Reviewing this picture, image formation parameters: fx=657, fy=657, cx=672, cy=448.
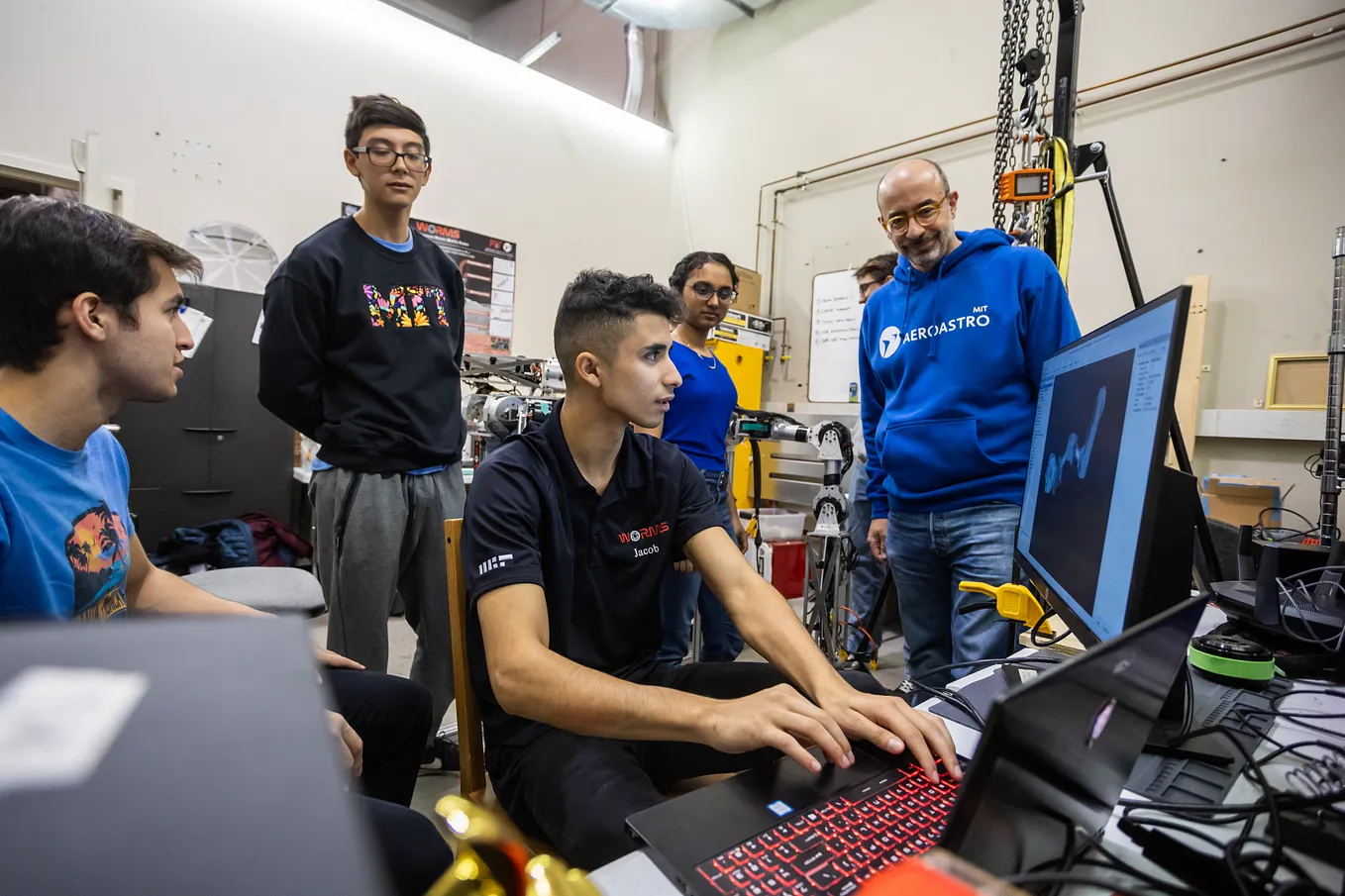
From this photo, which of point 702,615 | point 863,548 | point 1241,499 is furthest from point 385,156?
point 1241,499

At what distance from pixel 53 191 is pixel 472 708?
3.84m

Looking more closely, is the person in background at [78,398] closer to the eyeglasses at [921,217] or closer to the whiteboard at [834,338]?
the eyeglasses at [921,217]

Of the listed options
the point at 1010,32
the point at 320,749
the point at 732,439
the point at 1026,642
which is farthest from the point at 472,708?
the point at 1010,32

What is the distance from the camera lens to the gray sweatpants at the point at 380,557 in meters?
→ 1.62

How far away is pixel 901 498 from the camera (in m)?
1.56

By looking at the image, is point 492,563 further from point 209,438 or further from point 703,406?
point 209,438

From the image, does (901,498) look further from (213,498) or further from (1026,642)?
(213,498)

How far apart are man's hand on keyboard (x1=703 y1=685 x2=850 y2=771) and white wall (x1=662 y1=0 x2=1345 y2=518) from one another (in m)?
3.01

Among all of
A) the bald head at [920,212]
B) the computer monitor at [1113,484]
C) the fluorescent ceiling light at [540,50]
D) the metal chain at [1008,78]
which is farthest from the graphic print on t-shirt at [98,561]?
the fluorescent ceiling light at [540,50]

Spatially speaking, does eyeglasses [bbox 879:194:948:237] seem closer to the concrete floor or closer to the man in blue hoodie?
the man in blue hoodie

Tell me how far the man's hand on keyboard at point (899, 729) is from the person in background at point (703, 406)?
1.38 meters

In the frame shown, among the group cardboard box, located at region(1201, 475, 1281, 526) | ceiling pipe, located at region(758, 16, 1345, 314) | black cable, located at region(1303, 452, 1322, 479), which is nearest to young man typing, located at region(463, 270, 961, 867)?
cardboard box, located at region(1201, 475, 1281, 526)

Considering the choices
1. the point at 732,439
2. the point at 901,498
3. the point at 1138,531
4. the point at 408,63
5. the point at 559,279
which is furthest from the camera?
the point at 559,279

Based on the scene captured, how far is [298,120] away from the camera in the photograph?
12.0ft
